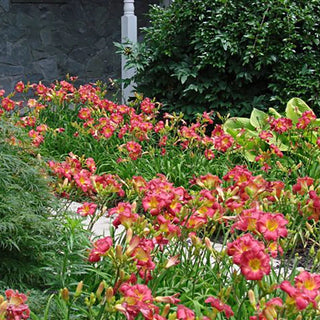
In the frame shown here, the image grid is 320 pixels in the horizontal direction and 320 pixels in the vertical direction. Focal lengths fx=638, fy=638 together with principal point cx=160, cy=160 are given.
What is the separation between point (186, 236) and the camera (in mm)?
2297

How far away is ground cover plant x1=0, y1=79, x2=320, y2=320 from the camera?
1.65 meters

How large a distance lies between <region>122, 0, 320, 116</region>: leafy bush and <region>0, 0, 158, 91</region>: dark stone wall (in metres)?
2.92

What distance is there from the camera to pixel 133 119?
449cm

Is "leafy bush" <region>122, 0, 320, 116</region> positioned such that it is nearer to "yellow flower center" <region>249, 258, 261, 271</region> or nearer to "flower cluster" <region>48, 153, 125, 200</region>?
"flower cluster" <region>48, 153, 125, 200</region>

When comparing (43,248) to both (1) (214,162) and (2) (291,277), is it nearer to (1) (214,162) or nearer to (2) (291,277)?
(2) (291,277)

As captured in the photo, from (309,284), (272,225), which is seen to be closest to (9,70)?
(272,225)

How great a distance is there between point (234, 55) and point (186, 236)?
3.78m

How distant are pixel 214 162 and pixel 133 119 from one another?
2.11 ft

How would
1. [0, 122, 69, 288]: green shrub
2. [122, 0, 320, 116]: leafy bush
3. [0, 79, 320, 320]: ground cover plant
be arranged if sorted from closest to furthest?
[0, 79, 320, 320]: ground cover plant, [0, 122, 69, 288]: green shrub, [122, 0, 320, 116]: leafy bush

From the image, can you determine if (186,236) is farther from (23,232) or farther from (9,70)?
(9,70)

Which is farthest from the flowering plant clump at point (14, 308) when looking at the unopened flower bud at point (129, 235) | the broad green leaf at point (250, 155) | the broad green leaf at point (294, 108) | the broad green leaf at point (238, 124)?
the broad green leaf at point (238, 124)

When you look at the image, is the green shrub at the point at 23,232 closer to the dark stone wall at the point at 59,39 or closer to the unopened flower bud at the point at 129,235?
the unopened flower bud at the point at 129,235

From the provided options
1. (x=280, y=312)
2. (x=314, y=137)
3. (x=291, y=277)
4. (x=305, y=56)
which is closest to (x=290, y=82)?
(x=305, y=56)

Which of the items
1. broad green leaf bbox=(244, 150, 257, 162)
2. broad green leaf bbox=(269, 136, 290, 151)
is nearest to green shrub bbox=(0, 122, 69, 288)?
broad green leaf bbox=(244, 150, 257, 162)
